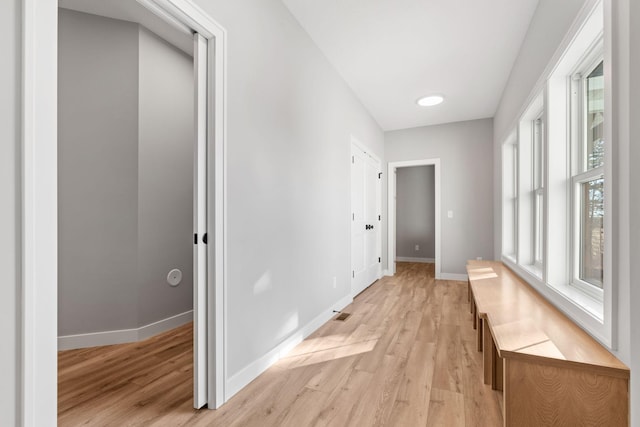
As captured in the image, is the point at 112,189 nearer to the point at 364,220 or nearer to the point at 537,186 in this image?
the point at 364,220

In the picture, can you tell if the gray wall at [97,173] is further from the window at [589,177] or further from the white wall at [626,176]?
the window at [589,177]

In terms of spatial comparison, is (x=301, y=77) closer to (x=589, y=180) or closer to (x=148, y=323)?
(x=589, y=180)

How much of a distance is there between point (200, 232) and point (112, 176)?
145 cm

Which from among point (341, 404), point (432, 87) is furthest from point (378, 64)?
point (341, 404)

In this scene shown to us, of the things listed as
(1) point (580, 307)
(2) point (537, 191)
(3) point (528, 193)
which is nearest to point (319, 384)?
(1) point (580, 307)

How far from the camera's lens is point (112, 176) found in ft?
8.43

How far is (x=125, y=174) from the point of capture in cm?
261

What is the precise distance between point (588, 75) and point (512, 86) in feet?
5.35

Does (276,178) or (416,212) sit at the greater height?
(276,178)

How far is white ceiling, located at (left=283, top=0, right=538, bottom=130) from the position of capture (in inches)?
93.0

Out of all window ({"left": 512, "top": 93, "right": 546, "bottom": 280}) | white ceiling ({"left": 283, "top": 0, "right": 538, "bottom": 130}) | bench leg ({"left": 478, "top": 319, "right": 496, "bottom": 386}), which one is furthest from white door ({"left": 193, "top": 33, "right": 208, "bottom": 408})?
window ({"left": 512, "top": 93, "right": 546, "bottom": 280})

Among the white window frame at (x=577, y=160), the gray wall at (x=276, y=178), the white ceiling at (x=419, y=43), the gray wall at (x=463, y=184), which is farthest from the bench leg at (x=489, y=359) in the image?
the gray wall at (x=463, y=184)

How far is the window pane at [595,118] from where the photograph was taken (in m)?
1.66
